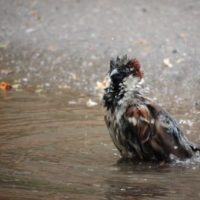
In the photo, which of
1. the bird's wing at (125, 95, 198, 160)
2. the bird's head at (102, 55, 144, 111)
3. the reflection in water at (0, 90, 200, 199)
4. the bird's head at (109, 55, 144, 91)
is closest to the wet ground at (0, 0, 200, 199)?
the reflection in water at (0, 90, 200, 199)

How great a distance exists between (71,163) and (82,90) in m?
3.36

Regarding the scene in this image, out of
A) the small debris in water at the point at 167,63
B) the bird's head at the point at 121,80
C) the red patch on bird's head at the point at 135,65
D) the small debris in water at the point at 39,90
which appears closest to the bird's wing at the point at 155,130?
the bird's head at the point at 121,80

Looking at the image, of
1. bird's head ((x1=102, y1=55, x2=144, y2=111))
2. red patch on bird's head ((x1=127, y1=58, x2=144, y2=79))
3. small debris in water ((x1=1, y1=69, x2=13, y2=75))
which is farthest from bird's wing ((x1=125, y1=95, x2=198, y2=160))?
small debris in water ((x1=1, y1=69, x2=13, y2=75))

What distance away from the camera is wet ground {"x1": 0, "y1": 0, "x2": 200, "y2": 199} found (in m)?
4.74

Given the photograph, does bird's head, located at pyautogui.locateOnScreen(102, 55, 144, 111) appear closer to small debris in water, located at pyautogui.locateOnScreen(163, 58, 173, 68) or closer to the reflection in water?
the reflection in water

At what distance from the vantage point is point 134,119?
5.36 metres

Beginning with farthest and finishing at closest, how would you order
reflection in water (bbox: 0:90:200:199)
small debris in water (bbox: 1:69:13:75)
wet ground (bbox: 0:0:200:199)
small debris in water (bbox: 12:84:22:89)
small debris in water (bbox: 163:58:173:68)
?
small debris in water (bbox: 163:58:173:68) → small debris in water (bbox: 1:69:13:75) → small debris in water (bbox: 12:84:22:89) → wet ground (bbox: 0:0:200:199) → reflection in water (bbox: 0:90:200:199)

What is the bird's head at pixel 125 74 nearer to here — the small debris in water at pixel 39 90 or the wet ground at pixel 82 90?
the wet ground at pixel 82 90

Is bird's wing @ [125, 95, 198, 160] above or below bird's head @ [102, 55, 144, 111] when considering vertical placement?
below

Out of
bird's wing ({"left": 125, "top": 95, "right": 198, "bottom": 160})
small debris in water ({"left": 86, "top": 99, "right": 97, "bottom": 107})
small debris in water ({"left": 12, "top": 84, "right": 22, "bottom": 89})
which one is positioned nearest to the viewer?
bird's wing ({"left": 125, "top": 95, "right": 198, "bottom": 160})

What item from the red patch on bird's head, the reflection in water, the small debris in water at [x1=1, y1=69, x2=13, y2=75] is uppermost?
the small debris in water at [x1=1, y1=69, x2=13, y2=75]

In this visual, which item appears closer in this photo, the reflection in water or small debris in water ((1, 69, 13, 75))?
the reflection in water

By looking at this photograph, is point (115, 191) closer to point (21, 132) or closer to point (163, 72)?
point (21, 132)

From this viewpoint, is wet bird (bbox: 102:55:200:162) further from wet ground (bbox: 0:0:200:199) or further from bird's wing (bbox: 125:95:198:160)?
wet ground (bbox: 0:0:200:199)
